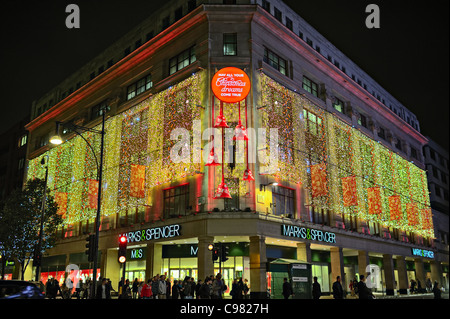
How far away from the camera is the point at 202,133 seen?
31938 millimetres

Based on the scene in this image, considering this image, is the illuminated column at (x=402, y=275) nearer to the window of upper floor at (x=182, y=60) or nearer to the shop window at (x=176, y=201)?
the shop window at (x=176, y=201)

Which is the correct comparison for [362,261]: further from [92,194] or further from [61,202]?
[61,202]

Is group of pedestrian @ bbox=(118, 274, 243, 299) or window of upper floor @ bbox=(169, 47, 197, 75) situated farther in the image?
window of upper floor @ bbox=(169, 47, 197, 75)

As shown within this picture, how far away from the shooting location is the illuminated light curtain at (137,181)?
3441 cm

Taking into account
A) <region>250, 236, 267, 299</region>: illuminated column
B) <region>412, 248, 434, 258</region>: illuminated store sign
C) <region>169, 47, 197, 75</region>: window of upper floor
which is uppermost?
<region>169, 47, 197, 75</region>: window of upper floor

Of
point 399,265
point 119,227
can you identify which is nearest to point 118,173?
point 119,227

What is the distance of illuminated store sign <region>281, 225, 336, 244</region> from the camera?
32.2 m

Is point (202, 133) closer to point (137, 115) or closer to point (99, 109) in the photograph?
point (137, 115)

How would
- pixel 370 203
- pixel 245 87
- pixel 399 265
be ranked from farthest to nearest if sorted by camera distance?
1. pixel 399 265
2. pixel 370 203
3. pixel 245 87

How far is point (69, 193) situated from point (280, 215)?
1001 inches

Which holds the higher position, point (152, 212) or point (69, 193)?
point (69, 193)

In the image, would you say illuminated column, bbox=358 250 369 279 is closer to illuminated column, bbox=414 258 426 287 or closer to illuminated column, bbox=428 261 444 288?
Answer: illuminated column, bbox=414 258 426 287

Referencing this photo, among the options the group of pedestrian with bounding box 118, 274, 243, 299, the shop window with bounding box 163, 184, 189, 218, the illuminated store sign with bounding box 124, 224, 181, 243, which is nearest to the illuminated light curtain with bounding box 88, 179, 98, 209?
the illuminated store sign with bounding box 124, 224, 181, 243

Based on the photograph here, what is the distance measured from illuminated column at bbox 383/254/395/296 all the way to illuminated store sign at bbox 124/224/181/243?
25885mm
